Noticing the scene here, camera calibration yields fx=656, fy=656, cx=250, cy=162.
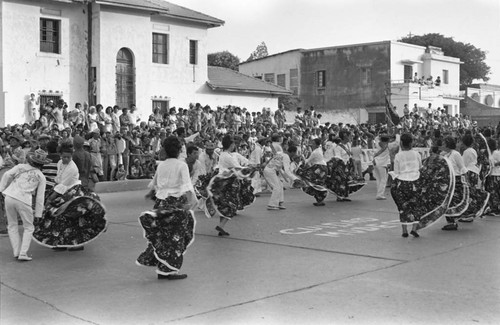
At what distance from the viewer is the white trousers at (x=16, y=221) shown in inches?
329

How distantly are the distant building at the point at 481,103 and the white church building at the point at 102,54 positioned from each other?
26258 mm

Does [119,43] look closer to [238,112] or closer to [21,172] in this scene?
[238,112]

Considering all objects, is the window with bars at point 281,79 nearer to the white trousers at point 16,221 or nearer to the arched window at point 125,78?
the arched window at point 125,78

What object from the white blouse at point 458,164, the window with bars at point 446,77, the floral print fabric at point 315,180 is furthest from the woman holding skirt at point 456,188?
the window with bars at point 446,77

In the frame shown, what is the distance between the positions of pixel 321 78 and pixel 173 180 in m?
43.9

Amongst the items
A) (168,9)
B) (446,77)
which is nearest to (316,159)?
(168,9)

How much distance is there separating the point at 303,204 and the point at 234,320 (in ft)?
32.4

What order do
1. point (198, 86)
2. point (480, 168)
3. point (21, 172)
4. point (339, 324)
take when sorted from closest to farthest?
point (339, 324) < point (21, 172) < point (480, 168) < point (198, 86)

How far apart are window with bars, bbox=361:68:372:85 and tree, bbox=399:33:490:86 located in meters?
30.3

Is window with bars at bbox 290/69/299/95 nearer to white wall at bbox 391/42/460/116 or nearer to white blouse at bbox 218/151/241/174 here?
white wall at bbox 391/42/460/116

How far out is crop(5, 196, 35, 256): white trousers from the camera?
27.5ft

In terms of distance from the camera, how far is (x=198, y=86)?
113ft

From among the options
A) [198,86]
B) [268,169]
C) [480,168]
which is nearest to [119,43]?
[198,86]

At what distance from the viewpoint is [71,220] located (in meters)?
9.28
